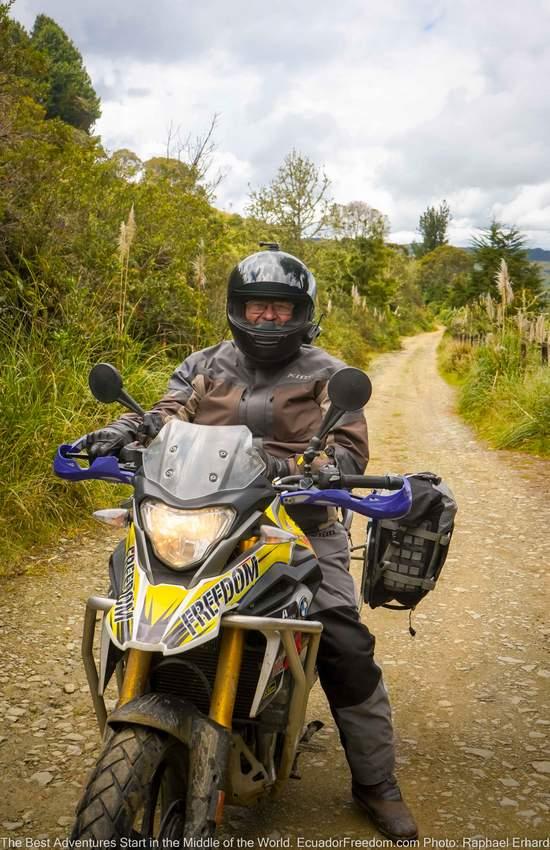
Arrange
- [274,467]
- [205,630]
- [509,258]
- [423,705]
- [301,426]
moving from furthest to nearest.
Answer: [509,258]
[423,705]
[301,426]
[274,467]
[205,630]

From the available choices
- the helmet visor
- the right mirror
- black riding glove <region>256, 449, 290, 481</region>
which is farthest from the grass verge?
the right mirror

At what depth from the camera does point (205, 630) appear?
1904mm

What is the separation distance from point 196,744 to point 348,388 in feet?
3.54

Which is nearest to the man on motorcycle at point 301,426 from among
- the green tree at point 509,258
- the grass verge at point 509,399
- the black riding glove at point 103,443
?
the black riding glove at point 103,443

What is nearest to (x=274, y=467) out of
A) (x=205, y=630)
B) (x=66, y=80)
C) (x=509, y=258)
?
(x=205, y=630)

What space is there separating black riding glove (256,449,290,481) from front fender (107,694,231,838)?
2.52 ft

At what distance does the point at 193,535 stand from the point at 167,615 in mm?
226

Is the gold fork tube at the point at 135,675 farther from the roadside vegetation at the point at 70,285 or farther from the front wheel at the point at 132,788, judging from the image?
the roadside vegetation at the point at 70,285

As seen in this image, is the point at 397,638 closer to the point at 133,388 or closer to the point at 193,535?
the point at 193,535

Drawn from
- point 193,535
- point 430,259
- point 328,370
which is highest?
point 430,259

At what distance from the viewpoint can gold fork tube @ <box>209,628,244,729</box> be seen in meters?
2.04

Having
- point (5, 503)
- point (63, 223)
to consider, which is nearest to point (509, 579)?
point (5, 503)

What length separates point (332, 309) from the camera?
2562cm

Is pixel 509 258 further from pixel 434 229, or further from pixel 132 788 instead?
pixel 434 229
